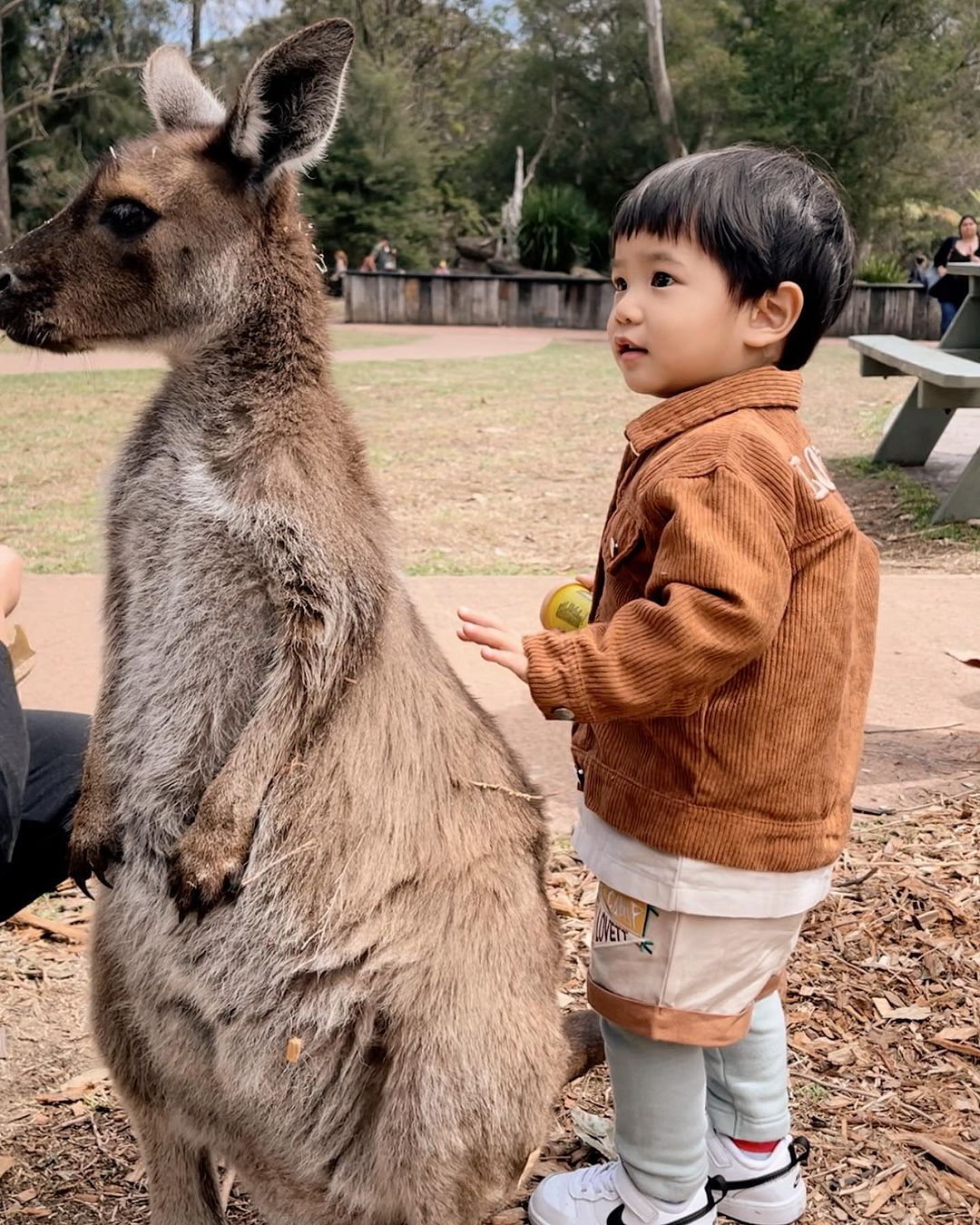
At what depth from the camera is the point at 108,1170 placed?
2523 millimetres

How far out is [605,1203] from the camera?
225 centimetres

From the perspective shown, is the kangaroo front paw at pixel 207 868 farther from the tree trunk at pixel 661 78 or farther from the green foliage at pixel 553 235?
the tree trunk at pixel 661 78

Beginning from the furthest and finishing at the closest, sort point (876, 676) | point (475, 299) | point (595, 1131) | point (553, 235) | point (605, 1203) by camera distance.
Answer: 1. point (553, 235)
2. point (475, 299)
3. point (876, 676)
4. point (595, 1131)
5. point (605, 1203)

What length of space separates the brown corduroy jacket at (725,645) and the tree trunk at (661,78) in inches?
1284

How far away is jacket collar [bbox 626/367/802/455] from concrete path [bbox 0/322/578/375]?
941cm

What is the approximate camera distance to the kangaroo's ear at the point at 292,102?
220 centimetres

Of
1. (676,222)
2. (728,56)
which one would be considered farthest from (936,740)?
(728,56)

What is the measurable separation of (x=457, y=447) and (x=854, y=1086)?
7.16 m

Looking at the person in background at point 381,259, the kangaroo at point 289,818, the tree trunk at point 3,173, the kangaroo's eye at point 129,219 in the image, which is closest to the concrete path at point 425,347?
the person in background at point 381,259

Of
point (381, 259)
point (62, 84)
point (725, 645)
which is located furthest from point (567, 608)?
point (62, 84)

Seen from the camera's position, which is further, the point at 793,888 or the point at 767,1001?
the point at 767,1001

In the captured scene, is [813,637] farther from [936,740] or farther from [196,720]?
[936,740]

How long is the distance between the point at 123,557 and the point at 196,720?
0.31 metres

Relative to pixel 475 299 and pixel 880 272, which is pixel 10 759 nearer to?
pixel 475 299
